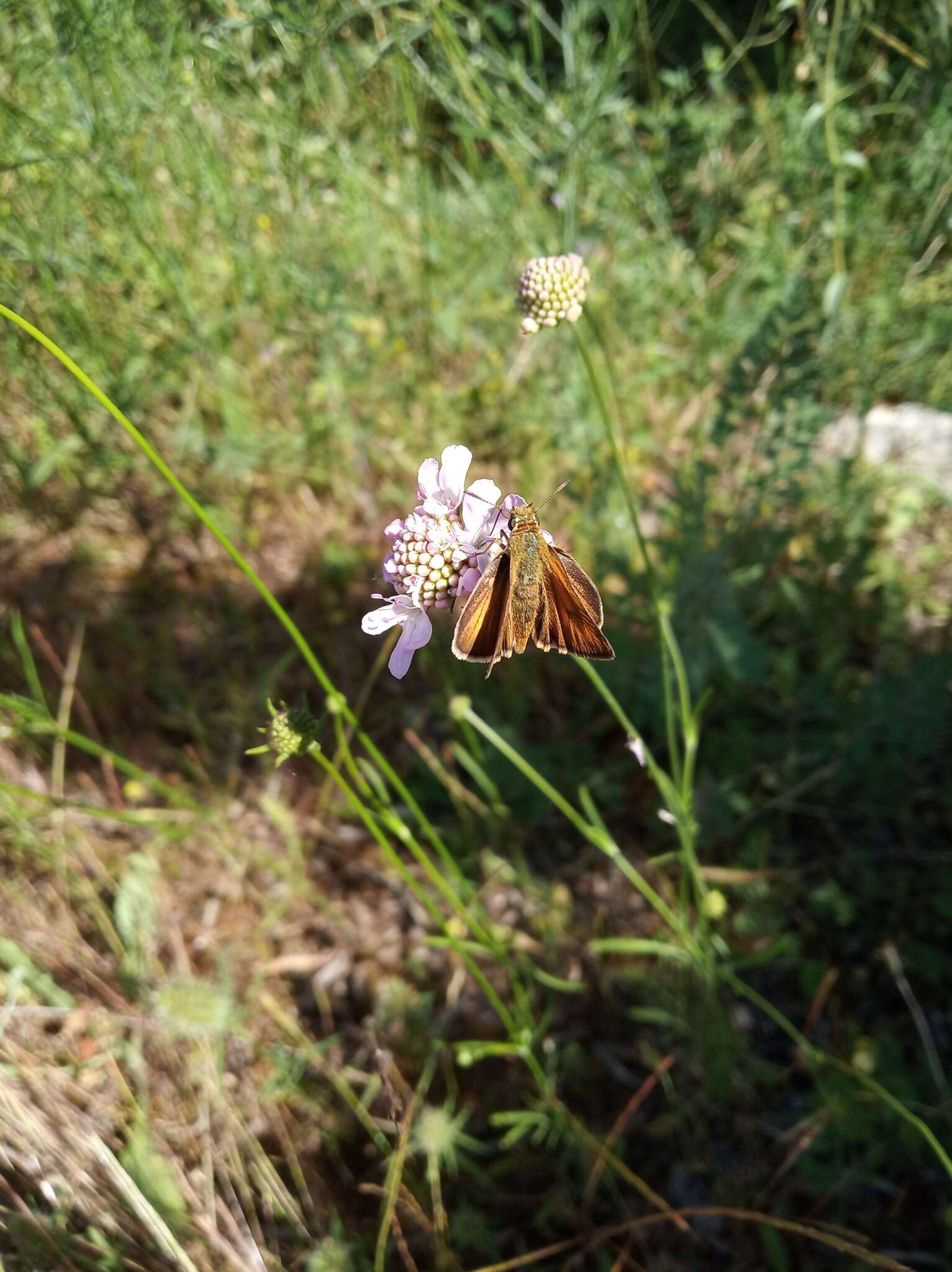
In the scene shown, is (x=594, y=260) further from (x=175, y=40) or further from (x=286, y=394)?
(x=175, y=40)

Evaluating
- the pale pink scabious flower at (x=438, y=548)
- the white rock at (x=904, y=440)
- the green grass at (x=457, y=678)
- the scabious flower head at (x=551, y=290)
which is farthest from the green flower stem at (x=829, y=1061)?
the white rock at (x=904, y=440)

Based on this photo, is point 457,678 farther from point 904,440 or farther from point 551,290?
point 904,440

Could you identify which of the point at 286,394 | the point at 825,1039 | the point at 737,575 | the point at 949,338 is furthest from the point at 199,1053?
the point at 949,338

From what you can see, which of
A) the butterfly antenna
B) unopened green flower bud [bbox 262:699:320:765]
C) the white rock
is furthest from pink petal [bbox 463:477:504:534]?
the white rock

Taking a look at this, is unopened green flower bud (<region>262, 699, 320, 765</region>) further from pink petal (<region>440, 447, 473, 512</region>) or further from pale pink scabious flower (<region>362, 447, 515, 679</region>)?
pink petal (<region>440, 447, 473, 512</region>)

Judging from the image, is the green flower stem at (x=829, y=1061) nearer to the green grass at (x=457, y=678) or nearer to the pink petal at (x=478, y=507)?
the green grass at (x=457, y=678)

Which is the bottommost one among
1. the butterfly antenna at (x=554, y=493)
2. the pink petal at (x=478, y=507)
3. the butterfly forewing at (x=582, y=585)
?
the butterfly forewing at (x=582, y=585)

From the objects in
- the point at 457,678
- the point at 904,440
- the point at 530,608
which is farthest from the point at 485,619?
the point at 904,440
